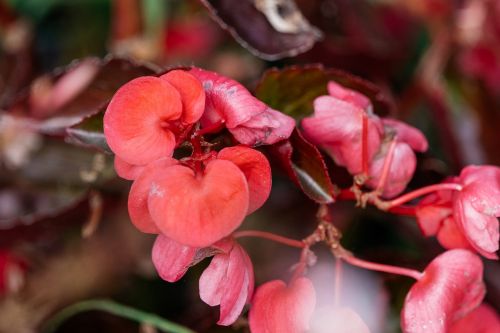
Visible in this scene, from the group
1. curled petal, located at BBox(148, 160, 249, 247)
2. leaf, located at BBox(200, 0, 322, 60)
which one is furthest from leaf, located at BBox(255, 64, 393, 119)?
curled petal, located at BBox(148, 160, 249, 247)

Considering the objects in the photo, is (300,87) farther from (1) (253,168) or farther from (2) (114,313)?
(2) (114,313)

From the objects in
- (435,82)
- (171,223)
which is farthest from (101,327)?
(435,82)

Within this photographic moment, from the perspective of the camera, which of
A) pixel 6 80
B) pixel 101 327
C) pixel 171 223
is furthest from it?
pixel 6 80

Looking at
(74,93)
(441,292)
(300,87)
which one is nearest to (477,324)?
(441,292)

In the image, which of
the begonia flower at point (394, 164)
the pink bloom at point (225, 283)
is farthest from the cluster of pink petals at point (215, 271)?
the begonia flower at point (394, 164)

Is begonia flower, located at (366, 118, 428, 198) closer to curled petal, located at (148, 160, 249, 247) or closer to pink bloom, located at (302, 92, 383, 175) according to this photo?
pink bloom, located at (302, 92, 383, 175)

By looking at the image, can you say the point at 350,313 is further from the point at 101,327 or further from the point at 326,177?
the point at 101,327

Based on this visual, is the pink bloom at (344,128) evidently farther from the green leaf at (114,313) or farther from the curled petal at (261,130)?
the green leaf at (114,313)
